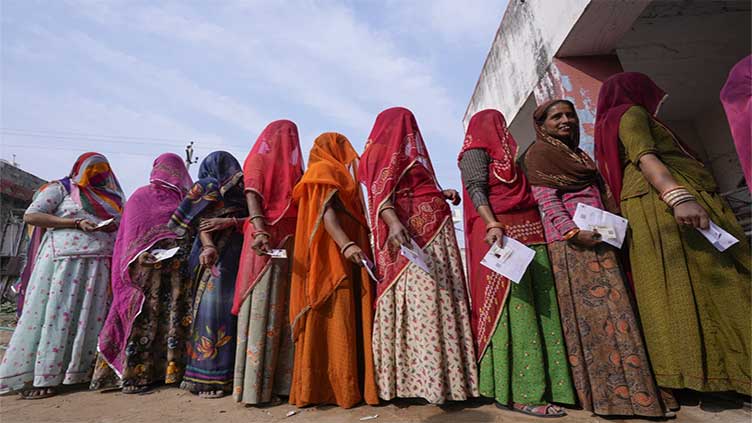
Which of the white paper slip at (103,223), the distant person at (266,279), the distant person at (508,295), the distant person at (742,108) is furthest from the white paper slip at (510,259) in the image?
the white paper slip at (103,223)

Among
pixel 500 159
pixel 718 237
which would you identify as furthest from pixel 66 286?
pixel 718 237

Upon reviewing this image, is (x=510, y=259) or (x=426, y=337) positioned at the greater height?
(x=510, y=259)

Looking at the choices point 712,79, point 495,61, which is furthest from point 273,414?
point 712,79

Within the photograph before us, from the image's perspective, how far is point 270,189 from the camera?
8.61 feet

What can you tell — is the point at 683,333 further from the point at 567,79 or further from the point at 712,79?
the point at 712,79

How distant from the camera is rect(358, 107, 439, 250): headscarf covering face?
234 centimetres

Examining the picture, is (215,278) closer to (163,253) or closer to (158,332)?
(163,253)

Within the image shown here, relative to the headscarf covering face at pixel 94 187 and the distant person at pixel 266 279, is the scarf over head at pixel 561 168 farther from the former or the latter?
the headscarf covering face at pixel 94 187

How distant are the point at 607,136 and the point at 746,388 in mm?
1467

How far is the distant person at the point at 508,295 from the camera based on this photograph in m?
1.98

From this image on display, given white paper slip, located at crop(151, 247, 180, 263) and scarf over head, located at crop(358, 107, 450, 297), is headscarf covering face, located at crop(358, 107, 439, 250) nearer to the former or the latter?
scarf over head, located at crop(358, 107, 450, 297)

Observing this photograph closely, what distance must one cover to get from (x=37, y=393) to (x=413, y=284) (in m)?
2.82

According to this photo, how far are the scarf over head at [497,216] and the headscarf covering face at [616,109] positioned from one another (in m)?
0.53

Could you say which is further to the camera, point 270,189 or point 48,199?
point 48,199
